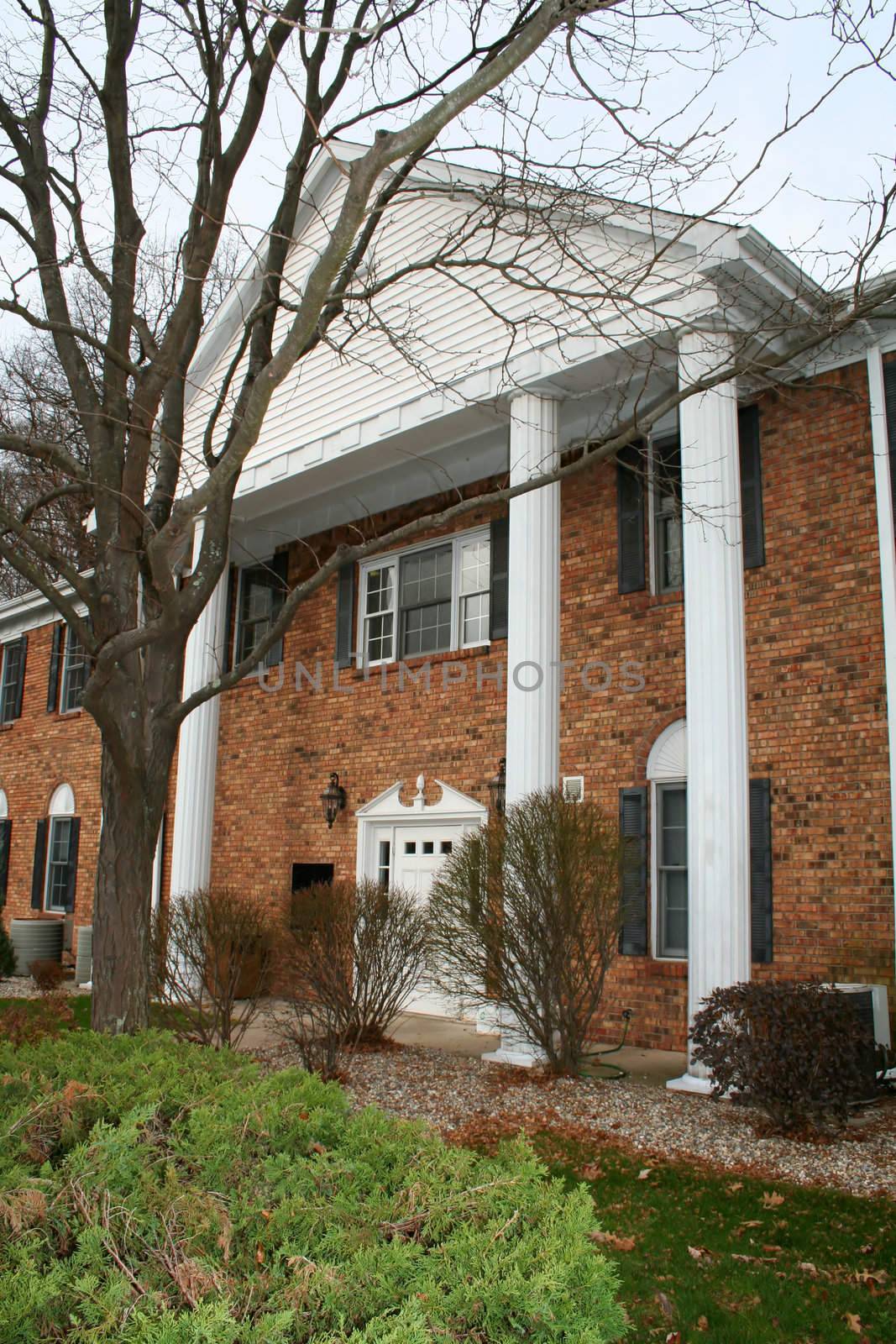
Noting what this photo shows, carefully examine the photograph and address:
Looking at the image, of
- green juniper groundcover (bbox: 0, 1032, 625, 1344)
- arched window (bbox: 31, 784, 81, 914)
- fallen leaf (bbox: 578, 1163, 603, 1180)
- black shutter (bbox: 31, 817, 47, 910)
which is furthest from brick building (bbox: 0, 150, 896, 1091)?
black shutter (bbox: 31, 817, 47, 910)

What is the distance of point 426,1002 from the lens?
12.8m

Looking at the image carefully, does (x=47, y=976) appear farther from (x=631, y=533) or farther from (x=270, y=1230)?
(x=270, y=1230)

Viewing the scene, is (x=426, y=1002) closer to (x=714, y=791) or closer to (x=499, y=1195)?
(x=714, y=791)

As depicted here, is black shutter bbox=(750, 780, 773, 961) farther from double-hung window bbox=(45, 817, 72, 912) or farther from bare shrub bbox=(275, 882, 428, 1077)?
double-hung window bbox=(45, 817, 72, 912)

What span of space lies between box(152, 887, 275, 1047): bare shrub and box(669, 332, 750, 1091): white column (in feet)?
12.2

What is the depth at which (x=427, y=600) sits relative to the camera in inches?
532

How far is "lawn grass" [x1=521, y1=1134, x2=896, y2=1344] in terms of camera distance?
13.3ft

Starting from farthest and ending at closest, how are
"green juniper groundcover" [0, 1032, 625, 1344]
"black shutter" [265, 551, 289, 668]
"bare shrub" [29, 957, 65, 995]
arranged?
"black shutter" [265, 551, 289, 668] < "bare shrub" [29, 957, 65, 995] < "green juniper groundcover" [0, 1032, 625, 1344]

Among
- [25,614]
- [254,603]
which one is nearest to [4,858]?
[25,614]

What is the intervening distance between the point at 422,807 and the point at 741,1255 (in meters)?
8.36

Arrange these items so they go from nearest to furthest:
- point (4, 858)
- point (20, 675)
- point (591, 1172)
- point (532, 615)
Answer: point (591, 1172)
point (532, 615)
point (4, 858)
point (20, 675)

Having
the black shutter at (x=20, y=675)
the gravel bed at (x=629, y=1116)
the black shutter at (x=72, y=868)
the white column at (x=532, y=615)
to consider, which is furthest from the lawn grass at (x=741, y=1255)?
the black shutter at (x=20, y=675)

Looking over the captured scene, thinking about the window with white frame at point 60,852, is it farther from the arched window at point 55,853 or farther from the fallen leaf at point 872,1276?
the fallen leaf at point 872,1276

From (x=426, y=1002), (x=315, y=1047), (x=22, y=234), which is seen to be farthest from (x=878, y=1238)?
(x=426, y=1002)
